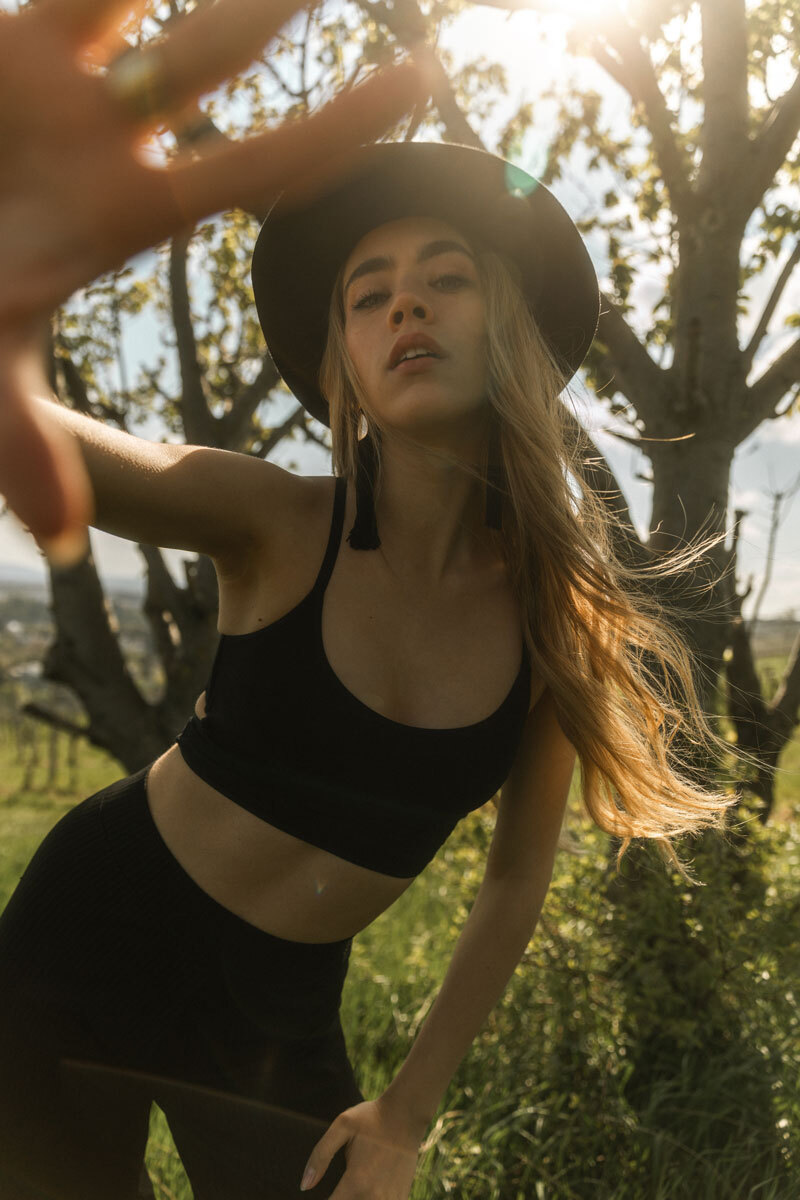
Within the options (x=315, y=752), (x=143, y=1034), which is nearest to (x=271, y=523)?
(x=315, y=752)

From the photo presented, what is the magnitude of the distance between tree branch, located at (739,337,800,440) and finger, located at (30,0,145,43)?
341 cm

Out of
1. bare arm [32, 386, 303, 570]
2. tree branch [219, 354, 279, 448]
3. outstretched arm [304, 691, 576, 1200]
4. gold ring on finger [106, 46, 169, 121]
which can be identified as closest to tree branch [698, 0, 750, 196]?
tree branch [219, 354, 279, 448]

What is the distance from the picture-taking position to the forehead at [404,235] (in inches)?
73.9

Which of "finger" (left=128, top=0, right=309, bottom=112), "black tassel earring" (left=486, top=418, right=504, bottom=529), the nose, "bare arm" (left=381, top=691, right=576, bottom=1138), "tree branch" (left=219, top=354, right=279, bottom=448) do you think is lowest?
"bare arm" (left=381, top=691, right=576, bottom=1138)

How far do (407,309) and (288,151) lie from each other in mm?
1338

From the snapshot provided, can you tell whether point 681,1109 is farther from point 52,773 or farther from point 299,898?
point 52,773

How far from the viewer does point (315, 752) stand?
1523 mm

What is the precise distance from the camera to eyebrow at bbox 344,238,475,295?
1871mm

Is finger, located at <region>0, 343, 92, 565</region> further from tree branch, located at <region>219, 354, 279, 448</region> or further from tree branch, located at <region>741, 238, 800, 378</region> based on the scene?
tree branch, located at <region>219, 354, 279, 448</region>

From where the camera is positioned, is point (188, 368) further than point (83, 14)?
Yes

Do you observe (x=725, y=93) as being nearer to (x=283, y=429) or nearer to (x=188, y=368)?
(x=188, y=368)

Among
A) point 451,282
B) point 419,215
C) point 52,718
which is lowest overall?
point 52,718

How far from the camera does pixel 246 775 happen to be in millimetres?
1553

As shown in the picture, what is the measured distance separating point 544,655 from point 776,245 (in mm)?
3528
